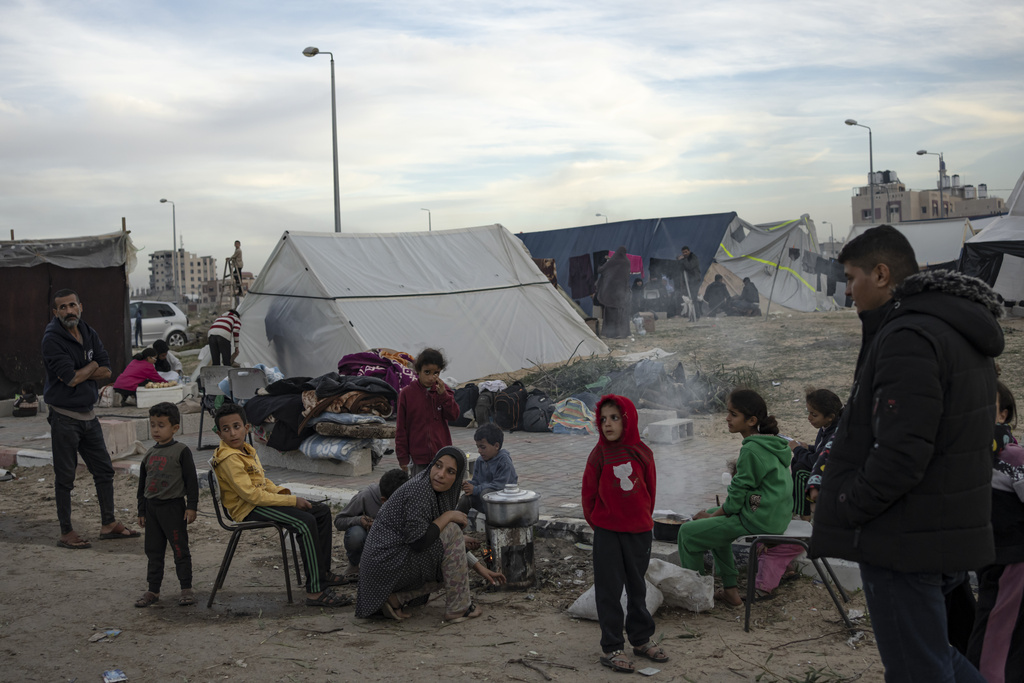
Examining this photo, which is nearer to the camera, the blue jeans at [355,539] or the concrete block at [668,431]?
the blue jeans at [355,539]

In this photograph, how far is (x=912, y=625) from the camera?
92.0 inches

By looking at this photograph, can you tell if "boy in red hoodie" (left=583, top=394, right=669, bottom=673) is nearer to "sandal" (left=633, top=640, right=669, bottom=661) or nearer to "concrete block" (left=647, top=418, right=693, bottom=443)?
"sandal" (left=633, top=640, right=669, bottom=661)

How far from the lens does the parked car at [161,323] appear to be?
2488cm

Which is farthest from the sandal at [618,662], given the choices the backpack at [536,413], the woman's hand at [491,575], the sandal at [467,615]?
the backpack at [536,413]

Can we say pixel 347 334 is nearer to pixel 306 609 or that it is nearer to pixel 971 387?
pixel 306 609

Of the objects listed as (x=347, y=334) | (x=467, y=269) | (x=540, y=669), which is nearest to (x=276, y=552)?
(x=540, y=669)

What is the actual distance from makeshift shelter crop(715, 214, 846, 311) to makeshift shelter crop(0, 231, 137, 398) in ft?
56.7

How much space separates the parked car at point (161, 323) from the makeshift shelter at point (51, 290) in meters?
10.6

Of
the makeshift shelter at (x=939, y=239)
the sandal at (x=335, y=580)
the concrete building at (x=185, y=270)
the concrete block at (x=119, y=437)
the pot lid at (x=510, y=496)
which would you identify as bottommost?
the sandal at (x=335, y=580)

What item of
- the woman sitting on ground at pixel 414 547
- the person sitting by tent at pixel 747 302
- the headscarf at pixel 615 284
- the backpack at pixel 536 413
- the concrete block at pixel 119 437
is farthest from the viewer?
the person sitting by tent at pixel 747 302

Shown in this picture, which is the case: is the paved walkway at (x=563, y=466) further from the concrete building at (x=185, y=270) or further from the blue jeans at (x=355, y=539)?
the concrete building at (x=185, y=270)

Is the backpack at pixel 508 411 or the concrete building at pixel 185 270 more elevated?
the concrete building at pixel 185 270

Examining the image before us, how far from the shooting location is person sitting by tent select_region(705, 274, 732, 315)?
83.3ft

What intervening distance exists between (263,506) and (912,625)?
3.77m
